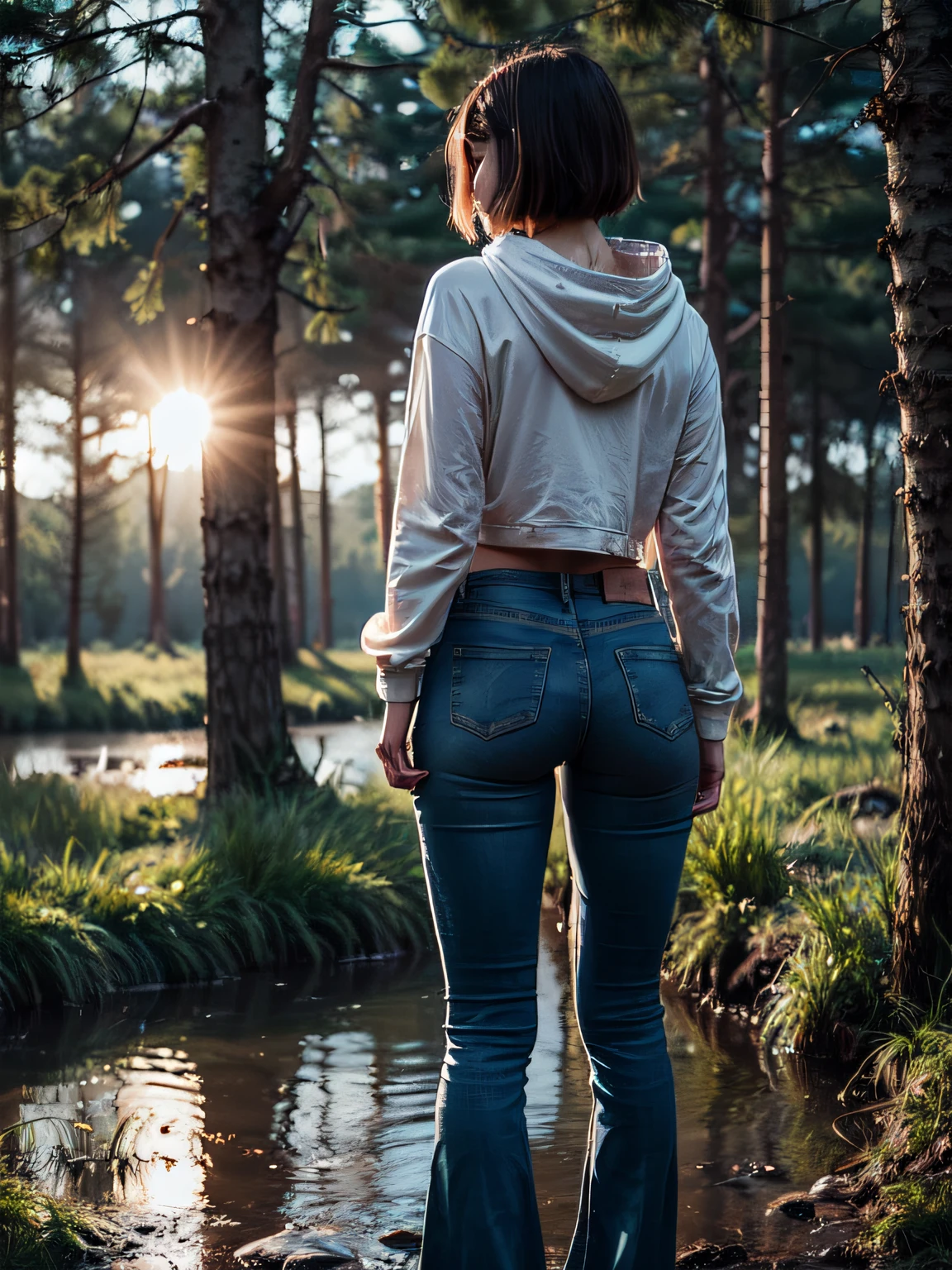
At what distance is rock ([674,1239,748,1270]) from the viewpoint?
2.68 m

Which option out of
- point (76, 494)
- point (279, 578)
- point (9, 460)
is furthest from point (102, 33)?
point (279, 578)

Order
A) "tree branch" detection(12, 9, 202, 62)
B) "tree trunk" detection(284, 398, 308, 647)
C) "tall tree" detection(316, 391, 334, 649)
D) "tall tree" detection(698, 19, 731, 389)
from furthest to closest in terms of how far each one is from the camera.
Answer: "tall tree" detection(316, 391, 334, 649), "tree trunk" detection(284, 398, 308, 647), "tall tree" detection(698, 19, 731, 389), "tree branch" detection(12, 9, 202, 62)

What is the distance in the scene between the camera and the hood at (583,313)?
194 cm

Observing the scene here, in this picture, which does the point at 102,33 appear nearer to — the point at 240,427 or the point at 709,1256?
the point at 240,427

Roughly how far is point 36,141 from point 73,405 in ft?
13.1

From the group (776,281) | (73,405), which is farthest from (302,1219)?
(73,405)

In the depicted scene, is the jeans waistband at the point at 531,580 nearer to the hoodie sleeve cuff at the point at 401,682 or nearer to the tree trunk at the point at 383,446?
the hoodie sleeve cuff at the point at 401,682

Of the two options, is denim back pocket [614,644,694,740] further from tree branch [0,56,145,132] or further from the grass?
tree branch [0,56,145,132]

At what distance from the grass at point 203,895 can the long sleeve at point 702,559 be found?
145 inches

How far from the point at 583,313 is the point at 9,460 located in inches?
719

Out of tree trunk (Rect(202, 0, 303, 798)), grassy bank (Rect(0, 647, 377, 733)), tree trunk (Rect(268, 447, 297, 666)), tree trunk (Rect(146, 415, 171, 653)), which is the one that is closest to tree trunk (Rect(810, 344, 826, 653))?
grassy bank (Rect(0, 647, 377, 733))

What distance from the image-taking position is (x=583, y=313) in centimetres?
196

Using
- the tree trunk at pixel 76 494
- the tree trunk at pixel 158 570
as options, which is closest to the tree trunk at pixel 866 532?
the tree trunk at pixel 76 494

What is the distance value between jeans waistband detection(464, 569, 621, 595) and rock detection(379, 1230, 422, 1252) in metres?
1.63
